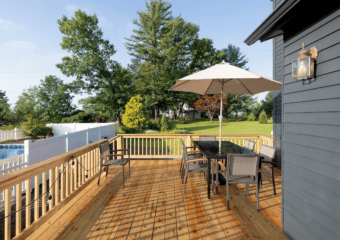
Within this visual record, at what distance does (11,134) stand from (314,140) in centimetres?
1661

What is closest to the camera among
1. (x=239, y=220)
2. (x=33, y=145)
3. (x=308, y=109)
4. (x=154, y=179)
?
(x=308, y=109)

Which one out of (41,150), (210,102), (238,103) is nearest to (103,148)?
(41,150)

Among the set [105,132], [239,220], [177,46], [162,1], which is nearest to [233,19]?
[177,46]

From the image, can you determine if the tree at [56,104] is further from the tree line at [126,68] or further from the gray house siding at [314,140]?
the gray house siding at [314,140]

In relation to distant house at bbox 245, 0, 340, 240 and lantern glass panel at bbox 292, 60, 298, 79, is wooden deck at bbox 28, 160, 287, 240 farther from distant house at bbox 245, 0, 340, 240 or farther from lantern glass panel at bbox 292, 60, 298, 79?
lantern glass panel at bbox 292, 60, 298, 79

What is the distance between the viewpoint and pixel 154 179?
4125 millimetres

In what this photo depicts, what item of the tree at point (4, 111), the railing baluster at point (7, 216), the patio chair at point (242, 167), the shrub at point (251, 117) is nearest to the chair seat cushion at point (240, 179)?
the patio chair at point (242, 167)

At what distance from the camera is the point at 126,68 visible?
780 inches

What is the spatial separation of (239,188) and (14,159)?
509cm

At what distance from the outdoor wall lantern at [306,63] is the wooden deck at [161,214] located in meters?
1.82

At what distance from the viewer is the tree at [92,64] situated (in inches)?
683

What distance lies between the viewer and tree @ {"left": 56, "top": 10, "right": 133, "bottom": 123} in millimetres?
17344

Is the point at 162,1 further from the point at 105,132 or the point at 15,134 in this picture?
the point at 15,134

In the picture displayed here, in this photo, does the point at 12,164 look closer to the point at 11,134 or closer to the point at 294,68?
the point at 294,68
